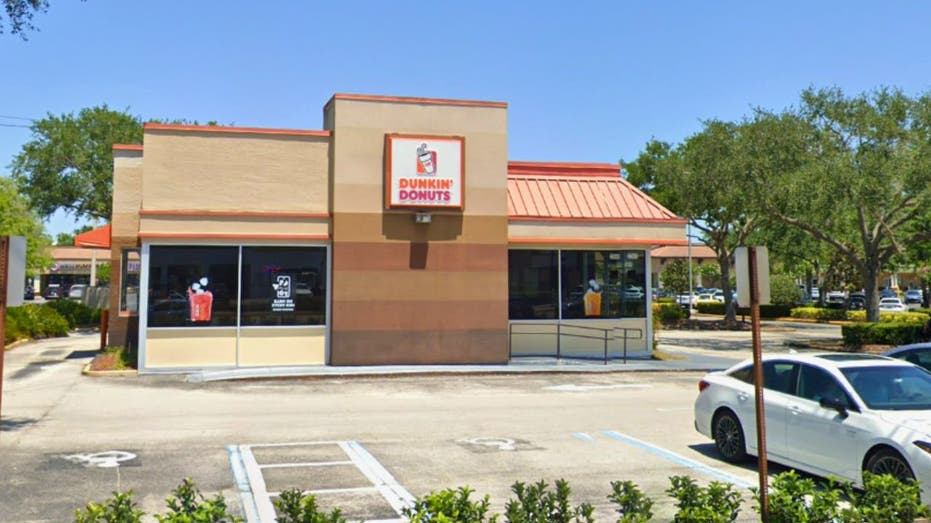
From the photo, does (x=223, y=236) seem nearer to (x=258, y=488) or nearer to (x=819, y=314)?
(x=258, y=488)

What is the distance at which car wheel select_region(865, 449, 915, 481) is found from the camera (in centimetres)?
757

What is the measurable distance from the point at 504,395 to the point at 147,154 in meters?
10.5

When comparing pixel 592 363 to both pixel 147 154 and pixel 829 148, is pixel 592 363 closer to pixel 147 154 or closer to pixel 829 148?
pixel 147 154

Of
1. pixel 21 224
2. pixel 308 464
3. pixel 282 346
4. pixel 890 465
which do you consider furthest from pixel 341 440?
pixel 21 224

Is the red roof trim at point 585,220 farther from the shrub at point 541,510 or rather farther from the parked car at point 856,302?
the parked car at point 856,302

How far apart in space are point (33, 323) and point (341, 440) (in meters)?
24.4

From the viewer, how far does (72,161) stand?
3694cm

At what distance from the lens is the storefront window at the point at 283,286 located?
19.9m

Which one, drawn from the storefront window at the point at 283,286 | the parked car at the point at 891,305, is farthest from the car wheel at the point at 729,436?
the parked car at the point at 891,305

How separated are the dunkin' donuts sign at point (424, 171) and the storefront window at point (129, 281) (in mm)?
8263

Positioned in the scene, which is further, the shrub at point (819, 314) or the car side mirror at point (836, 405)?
the shrub at point (819, 314)

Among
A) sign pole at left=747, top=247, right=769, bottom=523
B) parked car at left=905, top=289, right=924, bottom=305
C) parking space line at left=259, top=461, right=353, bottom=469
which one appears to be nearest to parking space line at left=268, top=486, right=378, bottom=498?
parking space line at left=259, top=461, right=353, bottom=469

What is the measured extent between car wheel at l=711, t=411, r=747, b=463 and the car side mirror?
149cm

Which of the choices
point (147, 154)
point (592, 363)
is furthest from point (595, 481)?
point (147, 154)
